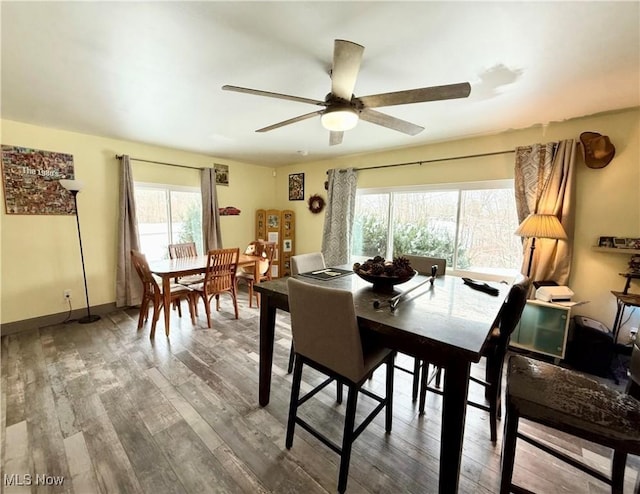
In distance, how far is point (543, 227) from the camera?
2443 millimetres

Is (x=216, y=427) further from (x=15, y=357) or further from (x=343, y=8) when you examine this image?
(x=343, y=8)

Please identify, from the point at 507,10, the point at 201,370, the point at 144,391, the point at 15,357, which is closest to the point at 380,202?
the point at 507,10

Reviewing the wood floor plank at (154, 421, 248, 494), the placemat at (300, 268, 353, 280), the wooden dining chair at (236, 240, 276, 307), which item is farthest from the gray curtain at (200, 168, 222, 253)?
the wood floor plank at (154, 421, 248, 494)

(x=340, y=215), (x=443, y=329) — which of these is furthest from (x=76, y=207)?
(x=443, y=329)

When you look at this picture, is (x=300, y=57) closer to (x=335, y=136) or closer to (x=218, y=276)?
(x=335, y=136)

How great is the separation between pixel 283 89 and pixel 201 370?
2472mm

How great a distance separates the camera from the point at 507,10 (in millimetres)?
1267

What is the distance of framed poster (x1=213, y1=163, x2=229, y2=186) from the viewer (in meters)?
4.62

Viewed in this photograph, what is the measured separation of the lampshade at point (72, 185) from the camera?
2.94 meters

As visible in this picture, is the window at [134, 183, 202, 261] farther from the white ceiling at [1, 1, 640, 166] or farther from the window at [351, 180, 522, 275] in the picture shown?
the window at [351, 180, 522, 275]

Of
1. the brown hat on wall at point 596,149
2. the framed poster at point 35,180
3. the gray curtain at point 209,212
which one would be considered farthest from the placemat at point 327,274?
the framed poster at point 35,180

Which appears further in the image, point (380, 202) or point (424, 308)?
point (380, 202)

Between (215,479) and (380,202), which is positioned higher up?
(380,202)

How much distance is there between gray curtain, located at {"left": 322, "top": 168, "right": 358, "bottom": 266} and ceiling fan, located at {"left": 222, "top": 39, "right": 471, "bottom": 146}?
2.25 meters
